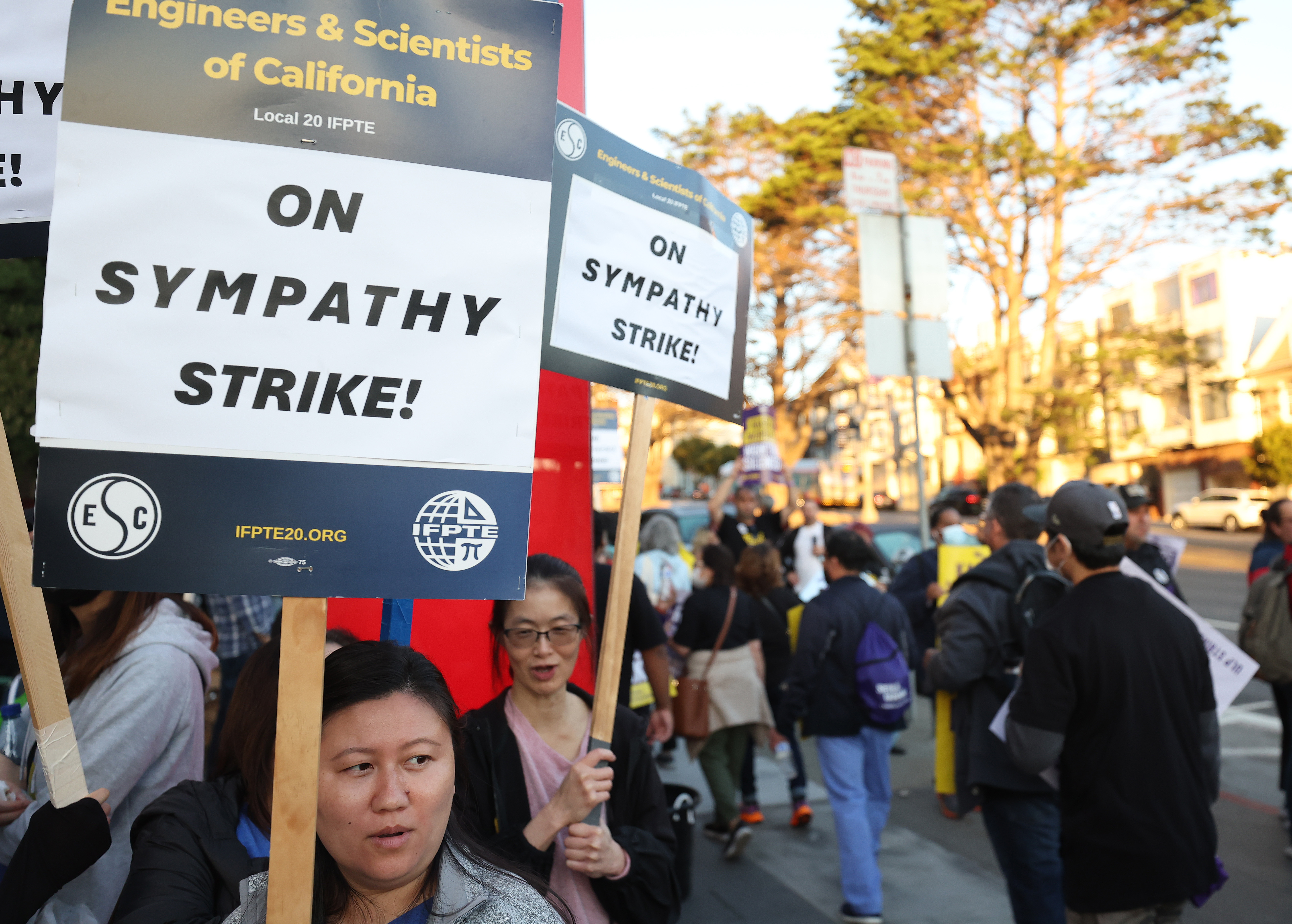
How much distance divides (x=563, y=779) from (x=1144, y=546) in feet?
16.1

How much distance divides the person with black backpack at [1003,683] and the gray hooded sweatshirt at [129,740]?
2.78 m

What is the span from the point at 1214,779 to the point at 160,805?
10.2 ft

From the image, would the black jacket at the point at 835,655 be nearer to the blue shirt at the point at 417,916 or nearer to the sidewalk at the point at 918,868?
the sidewalk at the point at 918,868

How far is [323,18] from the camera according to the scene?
1460 mm

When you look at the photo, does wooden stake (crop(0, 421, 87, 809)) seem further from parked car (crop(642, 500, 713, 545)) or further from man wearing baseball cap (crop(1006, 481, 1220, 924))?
parked car (crop(642, 500, 713, 545))

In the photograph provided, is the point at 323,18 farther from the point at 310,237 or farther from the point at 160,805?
the point at 160,805

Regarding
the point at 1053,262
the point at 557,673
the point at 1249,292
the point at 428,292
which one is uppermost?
the point at 1249,292

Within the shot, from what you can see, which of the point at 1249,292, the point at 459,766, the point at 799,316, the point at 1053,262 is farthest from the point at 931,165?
the point at 1249,292

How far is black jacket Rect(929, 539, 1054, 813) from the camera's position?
11.8 ft

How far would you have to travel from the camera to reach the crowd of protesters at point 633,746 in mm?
1553

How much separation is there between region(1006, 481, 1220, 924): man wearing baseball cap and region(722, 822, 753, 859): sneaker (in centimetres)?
261

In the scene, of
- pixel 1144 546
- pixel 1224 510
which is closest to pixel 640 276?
pixel 1144 546

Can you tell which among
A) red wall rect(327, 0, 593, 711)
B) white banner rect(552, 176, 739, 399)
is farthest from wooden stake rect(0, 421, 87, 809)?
red wall rect(327, 0, 593, 711)

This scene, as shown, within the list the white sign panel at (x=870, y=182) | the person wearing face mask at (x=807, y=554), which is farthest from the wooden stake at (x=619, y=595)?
the person wearing face mask at (x=807, y=554)
